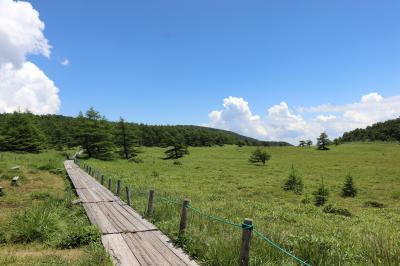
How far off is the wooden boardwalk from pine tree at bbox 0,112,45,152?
195 ft

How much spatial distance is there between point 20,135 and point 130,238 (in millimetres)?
67112

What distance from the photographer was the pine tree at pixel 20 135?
220 feet

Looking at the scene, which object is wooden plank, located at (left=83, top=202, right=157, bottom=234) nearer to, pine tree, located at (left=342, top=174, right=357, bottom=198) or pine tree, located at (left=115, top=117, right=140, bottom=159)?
pine tree, located at (left=342, top=174, right=357, bottom=198)

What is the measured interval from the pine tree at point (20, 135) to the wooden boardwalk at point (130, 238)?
195ft

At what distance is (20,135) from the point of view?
68.3m

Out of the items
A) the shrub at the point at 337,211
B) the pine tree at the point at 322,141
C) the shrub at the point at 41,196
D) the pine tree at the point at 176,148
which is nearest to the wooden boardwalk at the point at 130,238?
the shrub at the point at 41,196

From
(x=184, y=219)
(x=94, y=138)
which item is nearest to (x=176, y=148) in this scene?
(x=94, y=138)

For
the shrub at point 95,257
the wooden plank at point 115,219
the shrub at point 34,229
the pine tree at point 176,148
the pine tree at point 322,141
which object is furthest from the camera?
the pine tree at point 322,141

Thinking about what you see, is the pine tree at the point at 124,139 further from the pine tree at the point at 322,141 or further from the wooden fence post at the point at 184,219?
the wooden fence post at the point at 184,219

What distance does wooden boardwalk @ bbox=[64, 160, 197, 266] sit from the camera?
8.35m

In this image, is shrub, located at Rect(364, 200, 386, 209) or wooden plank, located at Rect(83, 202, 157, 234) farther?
shrub, located at Rect(364, 200, 386, 209)

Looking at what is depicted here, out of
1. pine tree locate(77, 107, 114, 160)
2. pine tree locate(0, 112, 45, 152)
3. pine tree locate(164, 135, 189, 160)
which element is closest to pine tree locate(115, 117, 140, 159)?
pine tree locate(77, 107, 114, 160)

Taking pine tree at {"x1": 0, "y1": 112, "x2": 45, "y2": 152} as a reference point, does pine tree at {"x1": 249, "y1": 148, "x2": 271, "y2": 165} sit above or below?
below

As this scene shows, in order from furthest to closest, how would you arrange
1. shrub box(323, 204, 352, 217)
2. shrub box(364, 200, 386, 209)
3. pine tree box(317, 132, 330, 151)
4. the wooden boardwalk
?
pine tree box(317, 132, 330, 151)
shrub box(364, 200, 386, 209)
shrub box(323, 204, 352, 217)
the wooden boardwalk
